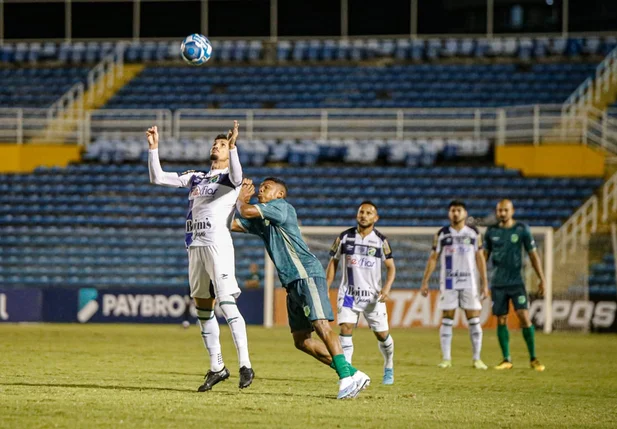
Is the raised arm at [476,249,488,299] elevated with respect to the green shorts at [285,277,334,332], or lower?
lower

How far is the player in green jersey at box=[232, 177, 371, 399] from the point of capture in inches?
367

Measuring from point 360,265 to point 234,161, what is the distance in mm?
2810

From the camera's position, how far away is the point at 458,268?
574 inches

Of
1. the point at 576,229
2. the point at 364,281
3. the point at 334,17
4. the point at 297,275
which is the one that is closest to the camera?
the point at 297,275

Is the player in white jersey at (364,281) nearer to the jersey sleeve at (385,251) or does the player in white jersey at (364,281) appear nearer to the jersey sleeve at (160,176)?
the jersey sleeve at (385,251)

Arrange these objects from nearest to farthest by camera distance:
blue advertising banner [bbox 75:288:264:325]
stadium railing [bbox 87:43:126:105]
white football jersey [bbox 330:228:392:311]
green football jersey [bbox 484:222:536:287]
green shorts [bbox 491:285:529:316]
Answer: white football jersey [bbox 330:228:392:311] → green shorts [bbox 491:285:529:316] → green football jersey [bbox 484:222:536:287] → blue advertising banner [bbox 75:288:264:325] → stadium railing [bbox 87:43:126:105]

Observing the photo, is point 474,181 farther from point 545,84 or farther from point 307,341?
point 307,341

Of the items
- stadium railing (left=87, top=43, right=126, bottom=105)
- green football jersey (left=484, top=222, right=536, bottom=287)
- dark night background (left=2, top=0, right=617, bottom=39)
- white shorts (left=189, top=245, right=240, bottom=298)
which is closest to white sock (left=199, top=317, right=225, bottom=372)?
white shorts (left=189, top=245, right=240, bottom=298)

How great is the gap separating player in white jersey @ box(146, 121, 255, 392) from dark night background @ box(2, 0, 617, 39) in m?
25.7

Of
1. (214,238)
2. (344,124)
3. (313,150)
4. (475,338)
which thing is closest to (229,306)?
(214,238)

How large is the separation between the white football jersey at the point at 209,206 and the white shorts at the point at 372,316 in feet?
7.07

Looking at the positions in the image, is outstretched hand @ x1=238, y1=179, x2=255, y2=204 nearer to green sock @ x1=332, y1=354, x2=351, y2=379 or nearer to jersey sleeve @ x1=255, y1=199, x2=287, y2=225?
jersey sleeve @ x1=255, y1=199, x2=287, y2=225

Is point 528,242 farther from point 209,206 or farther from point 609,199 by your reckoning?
point 609,199

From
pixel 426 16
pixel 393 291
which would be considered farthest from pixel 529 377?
pixel 426 16
